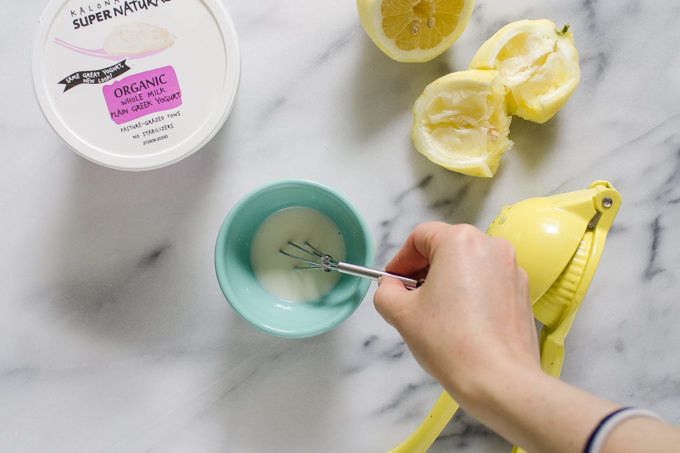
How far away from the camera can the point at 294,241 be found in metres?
0.71

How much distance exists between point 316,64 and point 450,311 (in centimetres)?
44

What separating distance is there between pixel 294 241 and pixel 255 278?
3.1 inches

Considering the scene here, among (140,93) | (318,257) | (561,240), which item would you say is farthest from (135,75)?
(561,240)

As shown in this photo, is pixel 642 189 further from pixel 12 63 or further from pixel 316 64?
pixel 12 63

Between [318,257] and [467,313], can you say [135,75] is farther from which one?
[467,313]

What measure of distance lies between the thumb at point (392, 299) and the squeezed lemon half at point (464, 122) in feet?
0.73

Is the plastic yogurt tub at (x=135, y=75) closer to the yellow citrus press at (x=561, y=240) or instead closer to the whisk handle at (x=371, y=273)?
the whisk handle at (x=371, y=273)

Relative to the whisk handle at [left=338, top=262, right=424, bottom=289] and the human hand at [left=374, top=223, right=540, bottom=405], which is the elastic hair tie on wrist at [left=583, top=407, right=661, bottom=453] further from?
the whisk handle at [left=338, top=262, right=424, bottom=289]

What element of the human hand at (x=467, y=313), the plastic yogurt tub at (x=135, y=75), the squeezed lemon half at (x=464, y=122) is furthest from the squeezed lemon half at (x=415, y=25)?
the human hand at (x=467, y=313)

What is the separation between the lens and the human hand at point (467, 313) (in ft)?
1.42

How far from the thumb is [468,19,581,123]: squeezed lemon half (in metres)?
0.33

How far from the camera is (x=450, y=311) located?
0.46m

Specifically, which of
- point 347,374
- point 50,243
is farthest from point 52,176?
point 347,374

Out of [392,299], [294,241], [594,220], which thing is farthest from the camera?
[294,241]
